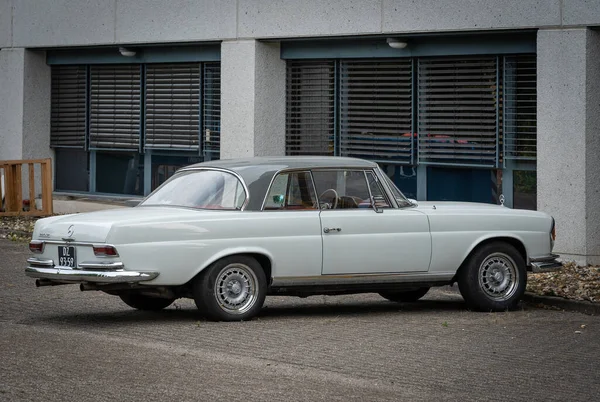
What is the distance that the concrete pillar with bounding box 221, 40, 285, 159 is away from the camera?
20312 millimetres

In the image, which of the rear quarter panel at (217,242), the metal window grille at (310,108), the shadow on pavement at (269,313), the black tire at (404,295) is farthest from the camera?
the metal window grille at (310,108)

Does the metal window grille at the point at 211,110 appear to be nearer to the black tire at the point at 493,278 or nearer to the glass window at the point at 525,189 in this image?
the glass window at the point at 525,189

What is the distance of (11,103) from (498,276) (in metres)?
14.7

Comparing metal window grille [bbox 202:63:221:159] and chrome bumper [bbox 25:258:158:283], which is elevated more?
metal window grille [bbox 202:63:221:159]

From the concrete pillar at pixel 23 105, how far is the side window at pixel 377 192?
13769mm

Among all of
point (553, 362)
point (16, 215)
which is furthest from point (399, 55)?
point (553, 362)

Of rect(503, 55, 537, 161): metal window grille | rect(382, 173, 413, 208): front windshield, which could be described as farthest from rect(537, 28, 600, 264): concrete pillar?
rect(382, 173, 413, 208): front windshield

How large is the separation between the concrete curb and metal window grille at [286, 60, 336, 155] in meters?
7.43

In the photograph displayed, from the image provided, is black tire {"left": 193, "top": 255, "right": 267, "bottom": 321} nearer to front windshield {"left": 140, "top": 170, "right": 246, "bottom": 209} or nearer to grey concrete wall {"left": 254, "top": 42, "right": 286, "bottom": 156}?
front windshield {"left": 140, "top": 170, "right": 246, "bottom": 209}

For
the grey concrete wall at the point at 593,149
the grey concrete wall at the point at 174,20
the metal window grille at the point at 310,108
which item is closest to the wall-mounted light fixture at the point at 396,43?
the metal window grille at the point at 310,108

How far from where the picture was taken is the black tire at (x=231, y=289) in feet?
35.6

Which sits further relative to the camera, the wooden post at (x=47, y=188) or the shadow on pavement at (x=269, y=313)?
the wooden post at (x=47, y=188)

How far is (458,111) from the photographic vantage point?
18469 millimetres

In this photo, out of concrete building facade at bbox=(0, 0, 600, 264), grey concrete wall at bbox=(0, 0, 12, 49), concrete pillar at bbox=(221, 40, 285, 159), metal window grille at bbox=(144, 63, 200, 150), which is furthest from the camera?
grey concrete wall at bbox=(0, 0, 12, 49)
